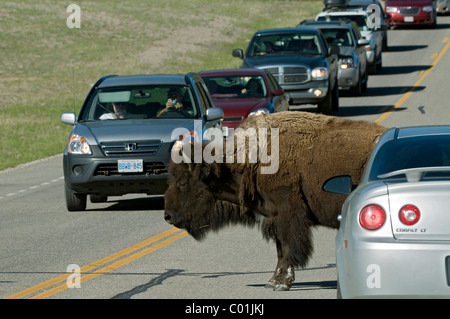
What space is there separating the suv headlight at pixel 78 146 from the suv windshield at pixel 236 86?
272 inches

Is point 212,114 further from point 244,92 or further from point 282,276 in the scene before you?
point 244,92

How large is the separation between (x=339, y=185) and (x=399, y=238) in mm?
1430

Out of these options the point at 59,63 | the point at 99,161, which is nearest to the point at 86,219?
the point at 99,161

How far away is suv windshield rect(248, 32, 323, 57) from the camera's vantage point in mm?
28078

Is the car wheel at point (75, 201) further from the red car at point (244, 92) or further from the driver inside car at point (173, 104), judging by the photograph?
the red car at point (244, 92)

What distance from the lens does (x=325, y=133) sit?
33.9ft

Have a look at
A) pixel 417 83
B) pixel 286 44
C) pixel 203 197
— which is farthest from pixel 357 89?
pixel 203 197

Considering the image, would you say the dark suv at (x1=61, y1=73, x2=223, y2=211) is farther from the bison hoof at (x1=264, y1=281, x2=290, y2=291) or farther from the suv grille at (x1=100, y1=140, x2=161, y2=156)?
the bison hoof at (x1=264, y1=281, x2=290, y2=291)

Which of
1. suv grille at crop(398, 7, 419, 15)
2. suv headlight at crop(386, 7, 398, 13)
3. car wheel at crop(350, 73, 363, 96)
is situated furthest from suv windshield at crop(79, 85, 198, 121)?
suv grille at crop(398, 7, 419, 15)

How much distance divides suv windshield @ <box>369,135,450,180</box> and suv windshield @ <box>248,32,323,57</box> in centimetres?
1991

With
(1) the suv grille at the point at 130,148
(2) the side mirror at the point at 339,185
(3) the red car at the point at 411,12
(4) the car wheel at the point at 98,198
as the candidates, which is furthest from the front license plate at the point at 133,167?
(3) the red car at the point at 411,12

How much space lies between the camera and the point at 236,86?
22453 mm

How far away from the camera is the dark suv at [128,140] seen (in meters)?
15.1
